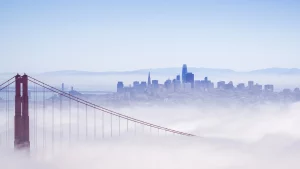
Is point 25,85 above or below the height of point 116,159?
Answer: above

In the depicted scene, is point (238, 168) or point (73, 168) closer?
point (73, 168)

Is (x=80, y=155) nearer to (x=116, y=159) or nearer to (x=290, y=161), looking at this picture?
(x=116, y=159)

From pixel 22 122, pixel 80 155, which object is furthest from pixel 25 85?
pixel 80 155

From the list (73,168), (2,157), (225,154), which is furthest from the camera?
(225,154)

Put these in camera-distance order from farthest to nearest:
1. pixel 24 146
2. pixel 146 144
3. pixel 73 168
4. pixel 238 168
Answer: pixel 146 144 < pixel 238 168 < pixel 73 168 < pixel 24 146

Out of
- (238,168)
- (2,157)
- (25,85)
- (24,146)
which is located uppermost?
(25,85)

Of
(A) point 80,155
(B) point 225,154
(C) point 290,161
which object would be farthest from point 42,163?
(C) point 290,161
